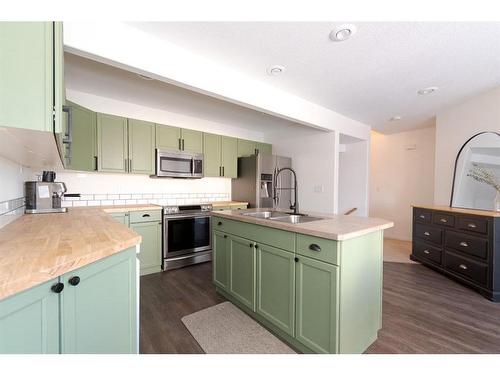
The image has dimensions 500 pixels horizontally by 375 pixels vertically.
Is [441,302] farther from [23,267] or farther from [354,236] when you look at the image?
[23,267]

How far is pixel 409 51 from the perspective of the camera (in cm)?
199

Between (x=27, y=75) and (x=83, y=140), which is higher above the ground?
(x=83, y=140)

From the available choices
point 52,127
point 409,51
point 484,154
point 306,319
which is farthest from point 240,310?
point 484,154

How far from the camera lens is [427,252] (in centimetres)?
324

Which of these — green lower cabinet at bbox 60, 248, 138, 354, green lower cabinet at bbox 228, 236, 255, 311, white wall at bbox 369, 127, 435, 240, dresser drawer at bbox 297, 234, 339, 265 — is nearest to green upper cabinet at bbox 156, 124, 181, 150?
green lower cabinet at bbox 228, 236, 255, 311

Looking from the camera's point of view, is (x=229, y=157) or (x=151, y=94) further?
(x=229, y=157)

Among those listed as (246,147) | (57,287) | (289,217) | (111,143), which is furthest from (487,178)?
(111,143)

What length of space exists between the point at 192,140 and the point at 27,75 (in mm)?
2872

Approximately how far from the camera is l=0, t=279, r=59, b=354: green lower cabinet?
64cm

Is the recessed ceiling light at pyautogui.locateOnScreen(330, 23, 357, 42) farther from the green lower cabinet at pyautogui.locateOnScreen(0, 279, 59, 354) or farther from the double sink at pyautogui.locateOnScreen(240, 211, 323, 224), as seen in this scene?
the green lower cabinet at pyautogui.locateOnScreen(0, 279, 59, 354)

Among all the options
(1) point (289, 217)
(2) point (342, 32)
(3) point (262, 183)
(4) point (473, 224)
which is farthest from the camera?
(3) point (262, 183)

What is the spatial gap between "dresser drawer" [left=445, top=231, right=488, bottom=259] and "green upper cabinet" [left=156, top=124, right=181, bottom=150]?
12.9 feet

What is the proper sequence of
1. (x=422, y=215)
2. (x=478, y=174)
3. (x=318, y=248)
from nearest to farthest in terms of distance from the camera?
(x=318, y=248) → (x=478, y=174) → (x=422, y=215)

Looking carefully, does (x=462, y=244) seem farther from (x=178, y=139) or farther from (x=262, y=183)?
(x=178, y=139)
